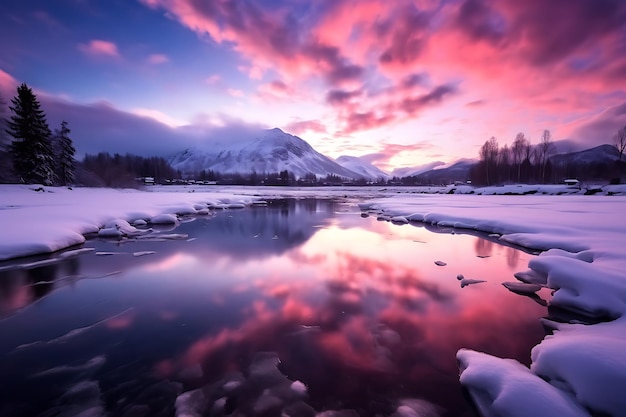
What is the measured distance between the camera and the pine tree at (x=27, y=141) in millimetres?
35688

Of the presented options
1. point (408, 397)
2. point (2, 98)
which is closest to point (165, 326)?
point (408, 397)

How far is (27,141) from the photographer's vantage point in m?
36.1

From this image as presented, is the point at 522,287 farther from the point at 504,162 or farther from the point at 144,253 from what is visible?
the point at 504,162

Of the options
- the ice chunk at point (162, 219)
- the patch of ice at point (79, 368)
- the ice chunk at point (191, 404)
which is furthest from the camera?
the ice chunk at point (162, 219)

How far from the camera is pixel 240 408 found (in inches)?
159

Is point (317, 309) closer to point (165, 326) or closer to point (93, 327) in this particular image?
point (165, 326)

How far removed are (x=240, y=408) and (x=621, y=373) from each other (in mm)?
5261

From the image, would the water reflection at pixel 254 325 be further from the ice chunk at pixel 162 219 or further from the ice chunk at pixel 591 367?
the ice chunk at pixel 162 219

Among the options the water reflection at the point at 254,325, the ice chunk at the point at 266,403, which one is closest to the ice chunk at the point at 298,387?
the water reflection at the point at 254,325

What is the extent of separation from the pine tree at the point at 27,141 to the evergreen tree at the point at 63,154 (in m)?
16.8

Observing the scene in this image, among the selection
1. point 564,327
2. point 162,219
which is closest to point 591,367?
point 564,327

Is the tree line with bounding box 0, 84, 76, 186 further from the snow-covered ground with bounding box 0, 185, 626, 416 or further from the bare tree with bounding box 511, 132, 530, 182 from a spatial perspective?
the bare tree with bounding box 511, 132, 530, 182

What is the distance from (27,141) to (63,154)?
20.8 metres

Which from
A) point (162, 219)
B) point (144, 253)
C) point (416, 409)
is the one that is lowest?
point (416, 409)
